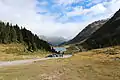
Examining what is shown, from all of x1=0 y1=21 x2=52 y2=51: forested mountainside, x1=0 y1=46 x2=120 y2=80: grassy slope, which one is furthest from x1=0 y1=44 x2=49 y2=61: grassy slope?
x1=0 y1=46 x2=120 y2=80: grassy slope

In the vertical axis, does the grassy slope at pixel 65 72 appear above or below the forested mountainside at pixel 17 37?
below

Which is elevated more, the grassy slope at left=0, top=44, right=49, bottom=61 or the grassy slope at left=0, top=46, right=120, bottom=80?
the grassy slope at left=0, top=44, right=49, bottom=61

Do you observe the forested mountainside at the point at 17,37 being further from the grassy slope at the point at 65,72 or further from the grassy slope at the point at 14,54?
the grassy slope at the point at 65,72

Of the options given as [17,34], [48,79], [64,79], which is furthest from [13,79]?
[17,34]

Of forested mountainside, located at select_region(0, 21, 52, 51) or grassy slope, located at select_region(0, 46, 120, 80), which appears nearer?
grassy slope, located at select_region(0, 46, 120, 80)

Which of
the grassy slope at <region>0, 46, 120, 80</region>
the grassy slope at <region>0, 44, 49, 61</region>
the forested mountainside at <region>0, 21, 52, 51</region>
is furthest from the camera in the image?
the forested mountainside at <region>0, 21, 52, 51</region>

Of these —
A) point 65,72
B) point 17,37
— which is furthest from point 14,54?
point 65,72

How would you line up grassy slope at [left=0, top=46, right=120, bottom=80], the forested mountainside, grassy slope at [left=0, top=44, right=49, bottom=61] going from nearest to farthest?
1. grassy slope at [left=0, top=46, right=120, bottom=80]
2. grassy slope at [left=0, top=44, right=49, bottom=61]
3. the forested mountainside

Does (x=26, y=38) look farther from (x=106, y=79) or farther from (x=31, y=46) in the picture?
(x=106, y=79)

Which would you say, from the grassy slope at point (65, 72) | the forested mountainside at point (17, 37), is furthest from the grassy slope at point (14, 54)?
the grassy slope at point (65, 72)

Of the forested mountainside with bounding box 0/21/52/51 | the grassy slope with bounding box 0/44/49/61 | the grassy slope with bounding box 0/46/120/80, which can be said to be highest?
the forested mountainside with bounding box 0/21/52/51

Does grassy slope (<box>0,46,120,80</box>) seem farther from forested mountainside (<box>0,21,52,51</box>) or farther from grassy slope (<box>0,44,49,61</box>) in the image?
forested mountainside (<box>0,21,52,51</box>)

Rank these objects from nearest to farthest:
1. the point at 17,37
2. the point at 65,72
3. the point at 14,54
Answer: the point at 65,72 < the point at 14,54 < the point at 17,37

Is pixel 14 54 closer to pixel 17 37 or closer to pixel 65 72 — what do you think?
pixel 17 37
